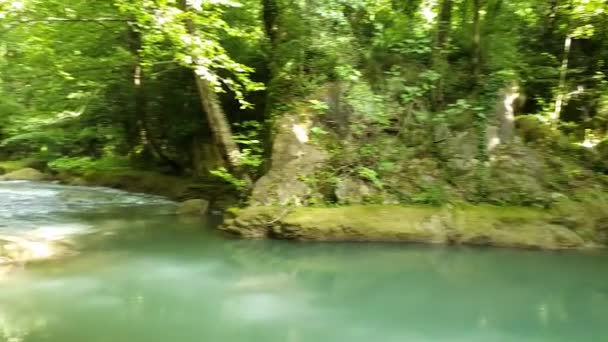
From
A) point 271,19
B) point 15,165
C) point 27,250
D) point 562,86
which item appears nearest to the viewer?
point 27,250

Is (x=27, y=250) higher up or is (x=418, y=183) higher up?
(x=418, y=183)

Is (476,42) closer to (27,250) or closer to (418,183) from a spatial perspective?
(418,183)

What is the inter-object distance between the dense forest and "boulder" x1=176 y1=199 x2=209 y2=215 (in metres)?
0.73

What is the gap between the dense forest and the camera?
973cm

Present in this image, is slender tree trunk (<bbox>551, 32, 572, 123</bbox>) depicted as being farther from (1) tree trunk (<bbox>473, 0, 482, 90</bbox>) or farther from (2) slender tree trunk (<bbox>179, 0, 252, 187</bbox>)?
(2) slender tree trunk (<bbox>179, 0, 252, 187</bbox>)

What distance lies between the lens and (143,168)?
16812mm

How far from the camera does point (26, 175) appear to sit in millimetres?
19703

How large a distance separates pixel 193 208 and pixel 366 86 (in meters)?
4.18

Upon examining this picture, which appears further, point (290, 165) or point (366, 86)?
point (366, 86)

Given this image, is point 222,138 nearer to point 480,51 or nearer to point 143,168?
point 480,51

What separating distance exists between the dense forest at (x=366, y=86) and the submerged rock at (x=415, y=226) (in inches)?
15.2

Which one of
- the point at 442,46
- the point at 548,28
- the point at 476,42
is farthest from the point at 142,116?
the point at 548,28

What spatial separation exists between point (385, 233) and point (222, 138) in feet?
11.1

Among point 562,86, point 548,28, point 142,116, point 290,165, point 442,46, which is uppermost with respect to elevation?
point 548,28
